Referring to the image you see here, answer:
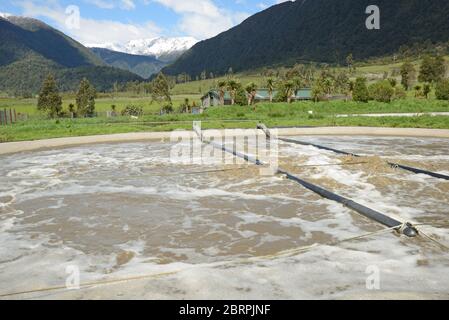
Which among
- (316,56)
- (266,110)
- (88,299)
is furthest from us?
(316,56)

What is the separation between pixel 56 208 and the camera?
9367 mm

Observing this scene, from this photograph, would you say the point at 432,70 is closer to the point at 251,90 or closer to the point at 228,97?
the point at 228,97

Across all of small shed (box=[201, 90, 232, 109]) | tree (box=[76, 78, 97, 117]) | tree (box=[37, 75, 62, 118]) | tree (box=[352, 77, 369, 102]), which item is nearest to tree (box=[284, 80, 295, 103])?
tree (box=[352, 77, 369, 102])

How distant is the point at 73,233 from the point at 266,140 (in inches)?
644

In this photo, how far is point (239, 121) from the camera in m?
31.3

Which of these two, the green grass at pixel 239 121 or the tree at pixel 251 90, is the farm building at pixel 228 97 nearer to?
the tree at pixel 251 90

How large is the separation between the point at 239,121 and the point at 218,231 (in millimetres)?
24095

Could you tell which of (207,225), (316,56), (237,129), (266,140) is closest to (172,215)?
(207,225)

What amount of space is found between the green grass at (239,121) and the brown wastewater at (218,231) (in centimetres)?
1159

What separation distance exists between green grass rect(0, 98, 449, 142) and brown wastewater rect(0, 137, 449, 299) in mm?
11594

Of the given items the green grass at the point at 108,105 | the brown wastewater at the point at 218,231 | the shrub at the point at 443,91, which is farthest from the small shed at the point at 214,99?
the brown wastewater at the point at 218,231
